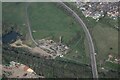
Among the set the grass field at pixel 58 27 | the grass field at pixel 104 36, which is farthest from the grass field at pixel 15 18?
the grass field at pixel 104 36

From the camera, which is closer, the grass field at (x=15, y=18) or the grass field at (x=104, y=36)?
the grass field at (x=104, y=36)

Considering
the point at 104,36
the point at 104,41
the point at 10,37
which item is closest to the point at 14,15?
the point at 10,37

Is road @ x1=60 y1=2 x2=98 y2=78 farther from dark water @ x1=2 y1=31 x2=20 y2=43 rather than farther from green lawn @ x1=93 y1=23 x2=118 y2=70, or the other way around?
dark water @ x1=2 y1=31 x2=20 y2=43

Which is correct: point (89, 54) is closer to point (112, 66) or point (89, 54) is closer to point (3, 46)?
point (112, 66)

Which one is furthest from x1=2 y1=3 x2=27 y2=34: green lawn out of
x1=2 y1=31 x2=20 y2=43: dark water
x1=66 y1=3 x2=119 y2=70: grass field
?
x1=66 y1=3 x2=119 y2=70: grass field

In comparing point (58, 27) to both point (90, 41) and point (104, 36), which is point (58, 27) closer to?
point (90, 41)

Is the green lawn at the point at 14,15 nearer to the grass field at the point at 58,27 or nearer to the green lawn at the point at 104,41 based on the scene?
the grass field at the point at 58,27
